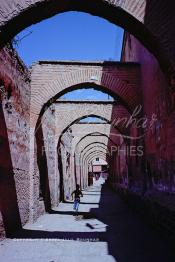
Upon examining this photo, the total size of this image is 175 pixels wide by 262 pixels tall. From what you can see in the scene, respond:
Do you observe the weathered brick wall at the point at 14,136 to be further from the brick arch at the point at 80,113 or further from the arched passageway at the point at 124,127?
the brick arch at the point at 80,113

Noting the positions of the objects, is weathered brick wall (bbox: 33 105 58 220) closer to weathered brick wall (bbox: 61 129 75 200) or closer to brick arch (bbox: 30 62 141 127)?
brick arch (bbox: 30 62 141 127)

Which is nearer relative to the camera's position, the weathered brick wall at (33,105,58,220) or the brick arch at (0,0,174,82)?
the brick arch at (0,0,174,82)

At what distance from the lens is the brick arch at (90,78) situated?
10.9 m

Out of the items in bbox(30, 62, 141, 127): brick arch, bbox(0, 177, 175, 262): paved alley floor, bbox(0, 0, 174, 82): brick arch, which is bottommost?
bbox(0, 177, 175, 262): paved alley floor

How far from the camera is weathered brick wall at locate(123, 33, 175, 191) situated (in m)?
6.45

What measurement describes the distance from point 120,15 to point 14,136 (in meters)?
4.30

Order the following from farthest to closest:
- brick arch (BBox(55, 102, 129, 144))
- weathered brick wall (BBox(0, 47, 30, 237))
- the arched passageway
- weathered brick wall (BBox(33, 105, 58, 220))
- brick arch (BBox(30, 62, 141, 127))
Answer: brick arch (BBox(55, 102, 129, 144))
brick arch (BBox(30, 62, 141, 127))
weathered brick wall (BBox(33, 105, 58, 220))
weathered brick wall (BBox(0, 47, 30, 237))
the arched passageway

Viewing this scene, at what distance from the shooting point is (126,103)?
452 inches

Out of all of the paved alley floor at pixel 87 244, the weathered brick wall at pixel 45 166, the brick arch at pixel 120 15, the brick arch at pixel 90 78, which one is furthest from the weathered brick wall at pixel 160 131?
the weathered brick wall at pixel 45 166

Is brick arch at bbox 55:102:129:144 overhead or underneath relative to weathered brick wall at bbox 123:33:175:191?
overhead

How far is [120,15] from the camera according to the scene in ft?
17.6

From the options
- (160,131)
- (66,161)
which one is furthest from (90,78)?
(66,161)

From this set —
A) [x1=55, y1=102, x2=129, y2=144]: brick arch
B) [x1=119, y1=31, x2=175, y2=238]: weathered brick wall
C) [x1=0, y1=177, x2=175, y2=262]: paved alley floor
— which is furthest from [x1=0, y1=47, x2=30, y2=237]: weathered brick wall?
[x1=55, y1=102, x2=129, y2=144]: brick arch

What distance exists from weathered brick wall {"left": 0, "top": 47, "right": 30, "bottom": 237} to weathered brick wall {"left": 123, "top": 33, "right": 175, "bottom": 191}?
11.9 ft
